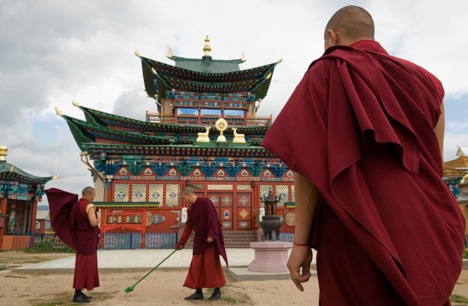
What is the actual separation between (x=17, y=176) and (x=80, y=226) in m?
14.6

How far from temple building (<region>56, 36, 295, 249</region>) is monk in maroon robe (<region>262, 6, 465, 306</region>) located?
1356 centimetres

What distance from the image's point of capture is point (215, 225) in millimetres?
5844

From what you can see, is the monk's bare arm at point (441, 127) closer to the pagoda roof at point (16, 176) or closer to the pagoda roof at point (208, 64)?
the pagoda roof at point (16, 176)

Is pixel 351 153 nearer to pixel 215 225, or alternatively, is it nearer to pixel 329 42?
pixel 329 42

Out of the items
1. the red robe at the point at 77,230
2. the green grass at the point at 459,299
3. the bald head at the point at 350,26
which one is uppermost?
the bald head at the point at 350,26

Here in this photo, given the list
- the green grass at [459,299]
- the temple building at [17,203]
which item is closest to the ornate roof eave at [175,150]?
the temple building at [17,203]

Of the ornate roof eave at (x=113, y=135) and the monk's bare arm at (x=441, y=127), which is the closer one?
the monk's bare arm at (x=441, y=127)

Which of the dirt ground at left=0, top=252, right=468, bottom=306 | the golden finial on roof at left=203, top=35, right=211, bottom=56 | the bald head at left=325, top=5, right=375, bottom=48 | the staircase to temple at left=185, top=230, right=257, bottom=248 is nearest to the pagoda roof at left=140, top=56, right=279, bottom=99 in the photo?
the golden finial on roof at left=203, top=35, right=211, bottom=56

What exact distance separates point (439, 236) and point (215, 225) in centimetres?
466

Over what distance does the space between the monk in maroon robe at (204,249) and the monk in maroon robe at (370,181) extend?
14.1 ft

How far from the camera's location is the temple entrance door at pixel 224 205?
17203 mm

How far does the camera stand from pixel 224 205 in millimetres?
17312

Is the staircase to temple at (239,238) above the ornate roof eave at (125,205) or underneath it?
underneath

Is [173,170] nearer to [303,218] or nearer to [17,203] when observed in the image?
[17,203]
